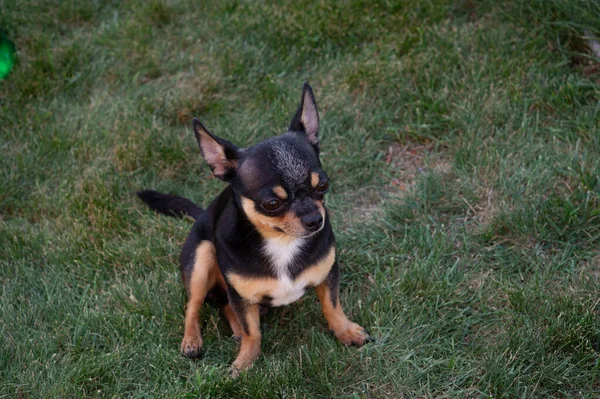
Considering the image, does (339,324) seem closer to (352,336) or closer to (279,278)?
(352,336)

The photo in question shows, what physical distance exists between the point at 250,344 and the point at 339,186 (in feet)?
5.13

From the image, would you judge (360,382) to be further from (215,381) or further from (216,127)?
(216,127)

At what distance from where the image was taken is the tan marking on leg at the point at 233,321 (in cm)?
375

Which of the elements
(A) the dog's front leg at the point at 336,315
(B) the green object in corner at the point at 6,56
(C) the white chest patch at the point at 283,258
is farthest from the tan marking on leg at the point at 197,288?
(B) the green object in corner at the point at 6,56

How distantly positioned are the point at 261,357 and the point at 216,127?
2234 millimetres

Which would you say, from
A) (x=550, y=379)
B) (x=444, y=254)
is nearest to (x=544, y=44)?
(x=444, y=254)

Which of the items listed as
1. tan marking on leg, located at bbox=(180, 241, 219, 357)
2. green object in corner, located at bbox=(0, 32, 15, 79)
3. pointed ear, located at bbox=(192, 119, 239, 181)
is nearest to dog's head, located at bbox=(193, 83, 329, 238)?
pointed ear, located at bbox=(192, 119, 239, 181)

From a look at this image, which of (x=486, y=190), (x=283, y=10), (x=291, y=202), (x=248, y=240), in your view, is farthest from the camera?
(x=283, y=10)

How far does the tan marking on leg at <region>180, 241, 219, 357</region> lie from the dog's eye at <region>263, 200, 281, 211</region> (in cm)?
68

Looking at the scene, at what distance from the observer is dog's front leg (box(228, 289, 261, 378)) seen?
3.42m

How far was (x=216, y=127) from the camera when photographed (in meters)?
5.28

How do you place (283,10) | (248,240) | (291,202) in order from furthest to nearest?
(283,10), (248,240), (291,202)

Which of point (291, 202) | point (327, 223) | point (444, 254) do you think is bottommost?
point (444, 254)

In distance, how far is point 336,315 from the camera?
3.58 m
